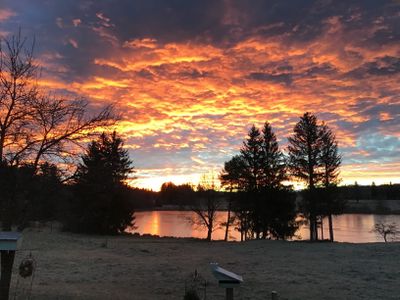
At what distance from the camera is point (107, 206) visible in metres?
49.1

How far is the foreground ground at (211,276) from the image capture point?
542 inches

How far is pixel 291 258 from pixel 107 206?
29.6 m

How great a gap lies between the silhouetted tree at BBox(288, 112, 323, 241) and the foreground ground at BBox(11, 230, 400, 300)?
16.2m

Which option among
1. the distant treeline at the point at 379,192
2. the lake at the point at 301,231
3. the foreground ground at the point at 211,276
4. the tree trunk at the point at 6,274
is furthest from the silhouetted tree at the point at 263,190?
the distant treeline at the point at 379,192

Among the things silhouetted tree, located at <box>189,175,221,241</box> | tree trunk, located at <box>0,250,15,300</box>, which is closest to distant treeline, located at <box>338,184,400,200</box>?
silhouetted tree, located at <box>189,175,221,241</box>

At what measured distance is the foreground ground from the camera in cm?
1377

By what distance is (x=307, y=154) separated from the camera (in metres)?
43.3

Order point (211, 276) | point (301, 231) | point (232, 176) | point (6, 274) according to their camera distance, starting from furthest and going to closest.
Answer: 1. point (301, 231)
2. point (232, 176)
3. point (211, 276)
4. point (6, 274)

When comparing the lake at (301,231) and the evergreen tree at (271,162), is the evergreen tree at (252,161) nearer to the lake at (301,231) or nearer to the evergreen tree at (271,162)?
the evergreen tree at (271,162)

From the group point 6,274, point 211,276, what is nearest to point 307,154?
point 211,276

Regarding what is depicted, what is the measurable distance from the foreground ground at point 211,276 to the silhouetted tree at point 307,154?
640 inches

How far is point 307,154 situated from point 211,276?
1114 inches

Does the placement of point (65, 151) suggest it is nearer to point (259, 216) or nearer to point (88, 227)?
point (259, 216)

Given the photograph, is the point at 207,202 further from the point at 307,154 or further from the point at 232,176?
the point at 307,154
